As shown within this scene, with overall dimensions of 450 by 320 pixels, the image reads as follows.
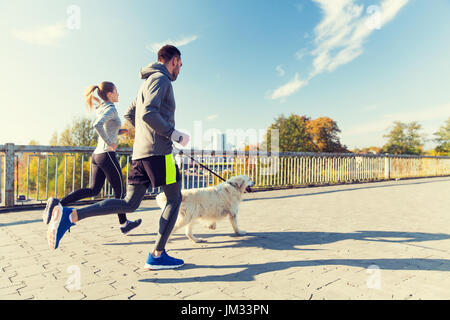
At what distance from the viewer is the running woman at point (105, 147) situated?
360 centimetres

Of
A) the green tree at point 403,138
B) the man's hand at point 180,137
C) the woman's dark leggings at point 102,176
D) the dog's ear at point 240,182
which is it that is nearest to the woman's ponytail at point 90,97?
the woman's dark leggings at point 102,176

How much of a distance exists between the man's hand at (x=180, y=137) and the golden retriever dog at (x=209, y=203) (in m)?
1.01

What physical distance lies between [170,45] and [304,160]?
406 inches

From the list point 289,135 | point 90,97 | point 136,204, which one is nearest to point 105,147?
point 90,97

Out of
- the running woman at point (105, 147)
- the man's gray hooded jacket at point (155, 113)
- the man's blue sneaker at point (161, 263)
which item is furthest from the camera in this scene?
the running woman at point (105, 147)

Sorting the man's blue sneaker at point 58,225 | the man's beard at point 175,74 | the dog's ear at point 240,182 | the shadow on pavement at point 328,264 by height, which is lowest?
the shadow on pavement at point 328,264

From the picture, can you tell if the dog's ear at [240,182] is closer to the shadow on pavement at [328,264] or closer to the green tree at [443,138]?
the shadow on pavement at [328,264]

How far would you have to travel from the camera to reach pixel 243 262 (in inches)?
110

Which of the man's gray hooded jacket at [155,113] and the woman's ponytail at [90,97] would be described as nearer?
the man's gray hooded jacket at [155,113]

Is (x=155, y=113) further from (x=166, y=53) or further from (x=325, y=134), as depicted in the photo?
(x=325, y=134)

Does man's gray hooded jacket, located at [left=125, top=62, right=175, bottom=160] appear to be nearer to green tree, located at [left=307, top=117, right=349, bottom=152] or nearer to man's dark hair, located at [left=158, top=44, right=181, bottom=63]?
man's dark hair, located at [left=158, top=44, right=181, bottom=63]

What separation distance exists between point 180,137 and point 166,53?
915 mm

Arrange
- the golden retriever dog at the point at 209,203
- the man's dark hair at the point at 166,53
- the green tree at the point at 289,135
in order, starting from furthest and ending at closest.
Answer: the green tree at the point at 289,135
the golden retriever dog at the point at 209,203
the man's dark hair at the point at 166,53
